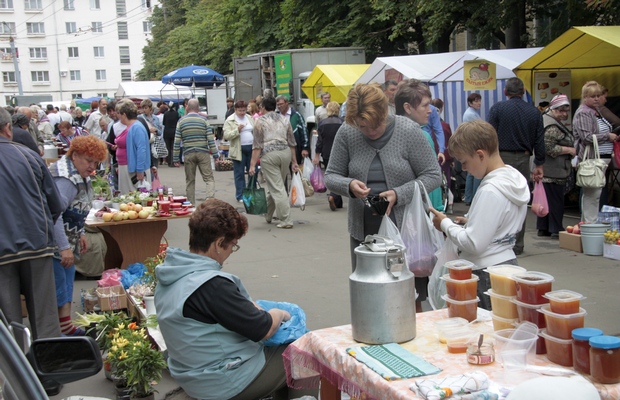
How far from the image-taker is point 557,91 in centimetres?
1120

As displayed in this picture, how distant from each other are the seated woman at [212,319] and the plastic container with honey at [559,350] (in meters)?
1.50

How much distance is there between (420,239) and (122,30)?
81652 millimetres

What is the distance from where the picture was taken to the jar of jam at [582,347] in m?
2.48

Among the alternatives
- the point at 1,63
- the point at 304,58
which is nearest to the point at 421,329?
the point at 304,58

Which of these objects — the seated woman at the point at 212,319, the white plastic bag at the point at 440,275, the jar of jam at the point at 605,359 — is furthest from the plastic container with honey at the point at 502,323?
the seated woman at the point at 212,319

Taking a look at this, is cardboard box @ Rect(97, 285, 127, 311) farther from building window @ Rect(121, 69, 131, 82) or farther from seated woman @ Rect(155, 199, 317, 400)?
building window @ Rect(121, 69, 131, 82)

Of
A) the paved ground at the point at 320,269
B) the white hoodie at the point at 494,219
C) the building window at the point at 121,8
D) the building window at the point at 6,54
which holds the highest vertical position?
the building window at the point at 121,8

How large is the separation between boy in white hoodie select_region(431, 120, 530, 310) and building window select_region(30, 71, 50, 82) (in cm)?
7857

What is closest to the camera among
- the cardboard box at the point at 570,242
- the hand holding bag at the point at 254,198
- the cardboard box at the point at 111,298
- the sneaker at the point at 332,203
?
the cardboard box at the point at 111,298

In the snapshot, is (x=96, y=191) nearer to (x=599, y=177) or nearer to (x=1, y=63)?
(x=599, y=177)

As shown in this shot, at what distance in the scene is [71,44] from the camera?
77625mm

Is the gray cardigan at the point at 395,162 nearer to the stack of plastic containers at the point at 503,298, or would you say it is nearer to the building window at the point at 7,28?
the stack of plastic containers at the point at 503,298

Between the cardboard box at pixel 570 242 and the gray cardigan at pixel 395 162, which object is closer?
the gray cardigan at pixel 395 162

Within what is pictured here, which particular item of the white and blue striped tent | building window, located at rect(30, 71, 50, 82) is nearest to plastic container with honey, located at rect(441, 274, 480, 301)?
the white and blue striped tent
